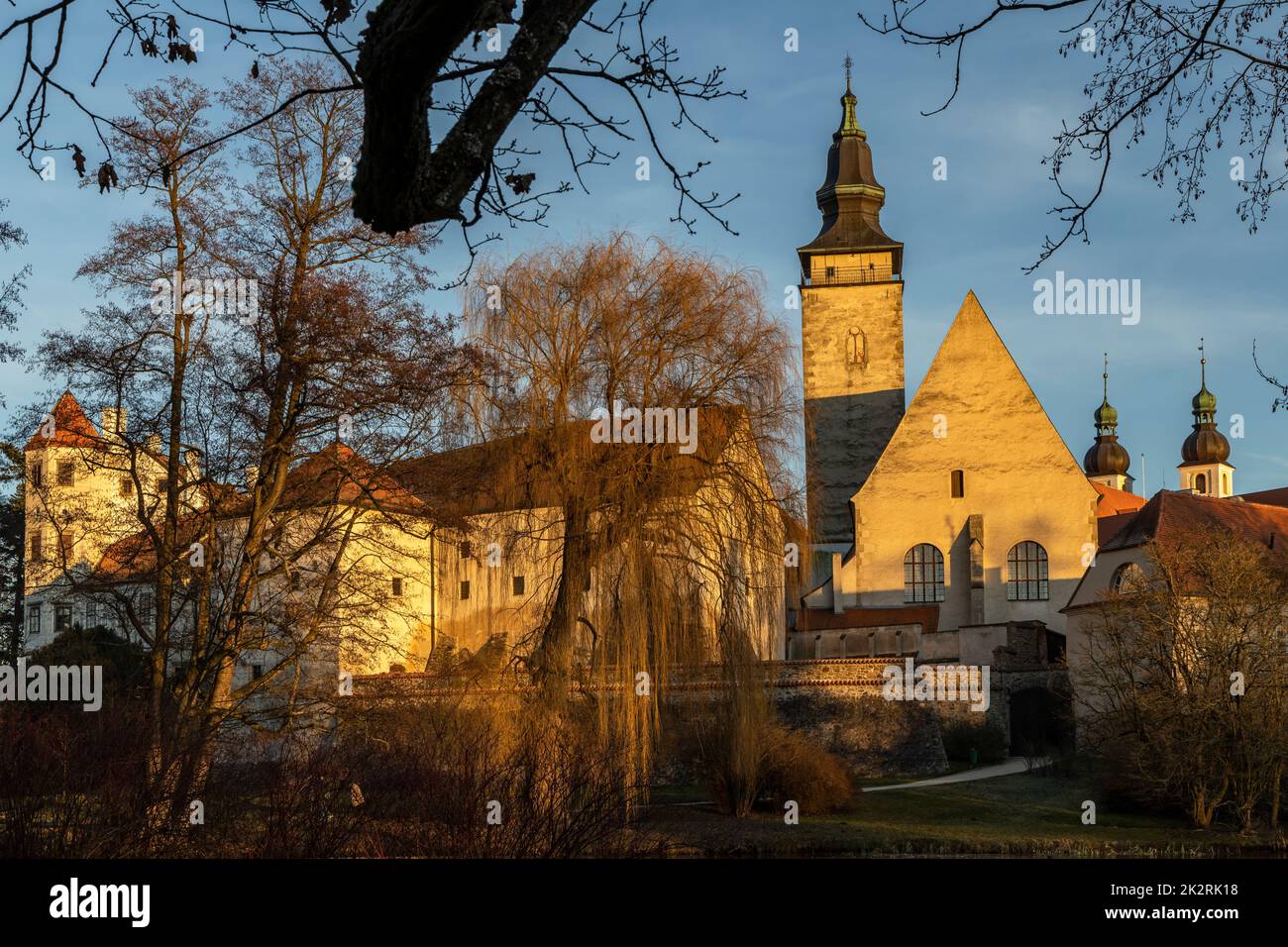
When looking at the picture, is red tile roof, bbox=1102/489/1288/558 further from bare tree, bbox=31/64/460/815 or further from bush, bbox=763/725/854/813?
bare tree, bbox=31/64/460/815

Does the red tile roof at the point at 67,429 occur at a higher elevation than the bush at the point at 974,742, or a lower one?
higher

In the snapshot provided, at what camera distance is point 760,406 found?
23.8 meters

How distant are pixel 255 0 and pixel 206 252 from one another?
16277 millimetres

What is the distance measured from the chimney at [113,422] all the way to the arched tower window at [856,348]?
4478 cm

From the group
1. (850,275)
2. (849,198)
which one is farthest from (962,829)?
(849,198)

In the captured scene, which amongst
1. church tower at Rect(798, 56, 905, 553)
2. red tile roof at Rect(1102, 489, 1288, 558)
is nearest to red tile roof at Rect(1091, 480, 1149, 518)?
church tower at Rect(798, 56, 905, 553)

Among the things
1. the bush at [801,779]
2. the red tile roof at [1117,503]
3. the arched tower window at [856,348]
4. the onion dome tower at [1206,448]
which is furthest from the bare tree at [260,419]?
the onion dome tower at [1206,448]

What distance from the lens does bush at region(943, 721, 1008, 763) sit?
3666 centimetres

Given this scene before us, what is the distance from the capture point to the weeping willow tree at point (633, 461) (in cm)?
2284

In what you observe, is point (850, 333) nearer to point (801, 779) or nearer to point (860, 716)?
point (860, 716)

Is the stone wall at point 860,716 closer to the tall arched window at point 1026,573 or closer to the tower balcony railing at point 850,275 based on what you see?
the tall arched window at point 1026,573
